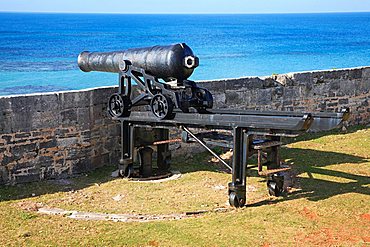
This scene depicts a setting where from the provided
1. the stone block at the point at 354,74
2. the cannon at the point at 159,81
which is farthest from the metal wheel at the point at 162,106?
the stone block at the point at 354,74

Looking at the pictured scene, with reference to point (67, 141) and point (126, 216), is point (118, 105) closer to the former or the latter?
point (67, 141)

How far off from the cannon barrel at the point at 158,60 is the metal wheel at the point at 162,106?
Answer: 36 centimetres

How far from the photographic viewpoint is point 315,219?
26.0ft

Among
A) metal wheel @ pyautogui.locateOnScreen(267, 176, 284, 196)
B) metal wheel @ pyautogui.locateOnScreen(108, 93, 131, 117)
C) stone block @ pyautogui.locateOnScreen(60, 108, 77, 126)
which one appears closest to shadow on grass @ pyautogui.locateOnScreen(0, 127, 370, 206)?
metal wheel @ pyautogui.locateOnScreen(267, 176, 284, 196)

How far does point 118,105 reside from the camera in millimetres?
10016

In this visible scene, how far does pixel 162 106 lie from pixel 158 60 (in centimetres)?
66

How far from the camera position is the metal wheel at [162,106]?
30.0 ft

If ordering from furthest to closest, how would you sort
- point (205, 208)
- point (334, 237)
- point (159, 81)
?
A: 1. point (159, 81)
2. point (205, 208)
3. point (334, 237)

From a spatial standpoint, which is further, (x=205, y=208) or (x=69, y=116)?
(x=69, y=116)

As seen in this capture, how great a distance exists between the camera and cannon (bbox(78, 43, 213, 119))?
360 inches

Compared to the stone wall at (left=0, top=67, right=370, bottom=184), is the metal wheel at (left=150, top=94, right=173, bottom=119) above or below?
above

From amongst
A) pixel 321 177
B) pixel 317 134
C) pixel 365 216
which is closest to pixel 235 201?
Result: pixel 365 216

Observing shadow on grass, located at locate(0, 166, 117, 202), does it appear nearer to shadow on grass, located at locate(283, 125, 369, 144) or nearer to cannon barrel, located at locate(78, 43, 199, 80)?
cannon barrel, located at locate(78, 43, 199, 80)

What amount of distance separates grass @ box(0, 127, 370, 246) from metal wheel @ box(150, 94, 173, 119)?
1.12m
